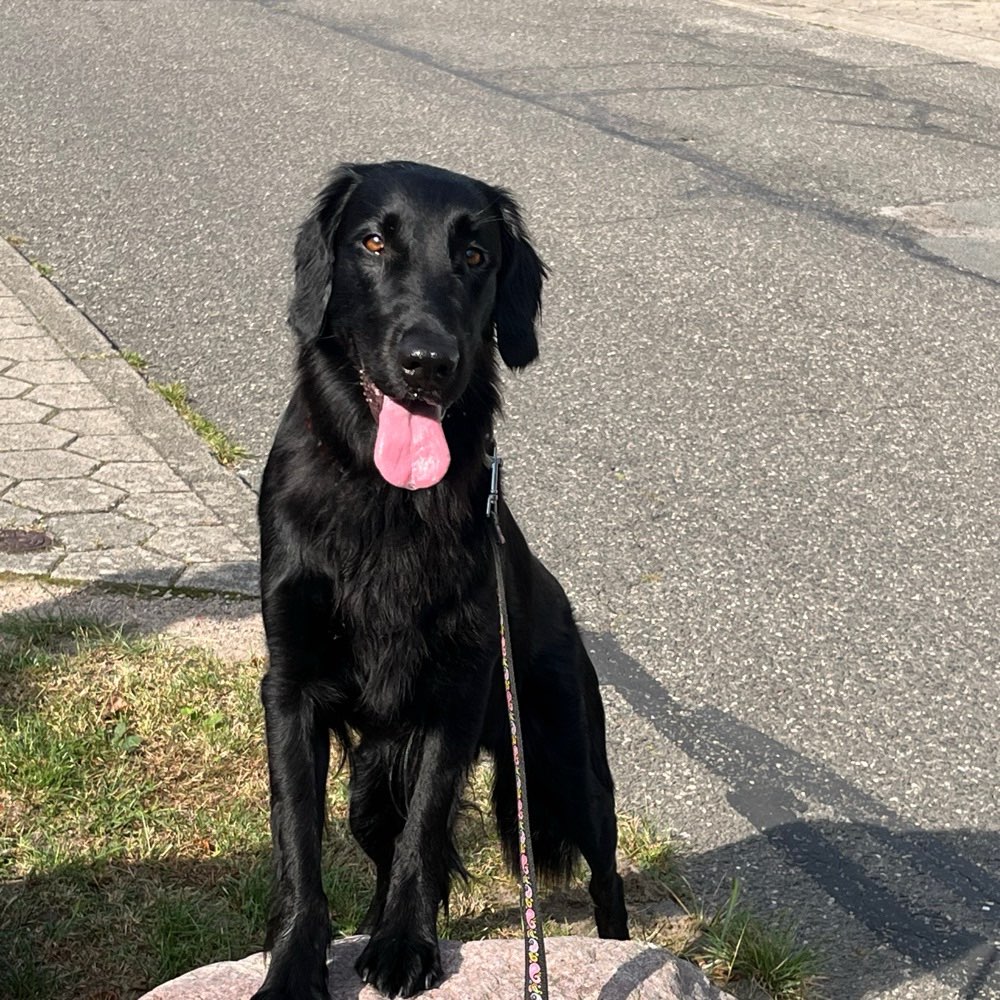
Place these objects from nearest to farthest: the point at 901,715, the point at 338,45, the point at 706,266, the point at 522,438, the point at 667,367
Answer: the point at 901,715, the point at 522,438, the point at 667,367, the point at 706,266, the point at 338,45

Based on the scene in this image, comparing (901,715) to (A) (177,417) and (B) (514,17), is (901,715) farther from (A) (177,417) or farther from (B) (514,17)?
(B) (514,17)

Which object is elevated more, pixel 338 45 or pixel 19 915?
pixel 338 45

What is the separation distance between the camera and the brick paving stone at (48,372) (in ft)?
21.7

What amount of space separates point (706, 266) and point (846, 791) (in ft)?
14.2

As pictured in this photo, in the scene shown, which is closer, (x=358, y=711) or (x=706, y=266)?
(x=358, y=711)

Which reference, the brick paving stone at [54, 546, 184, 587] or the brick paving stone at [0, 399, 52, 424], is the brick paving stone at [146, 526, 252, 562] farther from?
the brick paving stone at [0, 399, 52, 424]

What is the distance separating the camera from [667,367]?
690 cm

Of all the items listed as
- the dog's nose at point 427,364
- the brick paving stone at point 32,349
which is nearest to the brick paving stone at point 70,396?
the brick paving stone at point 32,349

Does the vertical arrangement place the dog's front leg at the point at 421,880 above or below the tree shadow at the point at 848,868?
above

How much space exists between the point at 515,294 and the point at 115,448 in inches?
115

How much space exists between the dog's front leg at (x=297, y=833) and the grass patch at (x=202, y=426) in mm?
3010

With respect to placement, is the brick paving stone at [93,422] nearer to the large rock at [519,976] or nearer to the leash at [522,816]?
the leash at [522,816]

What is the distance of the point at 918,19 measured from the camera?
583 inches

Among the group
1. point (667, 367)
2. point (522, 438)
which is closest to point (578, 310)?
point (667, 367)
